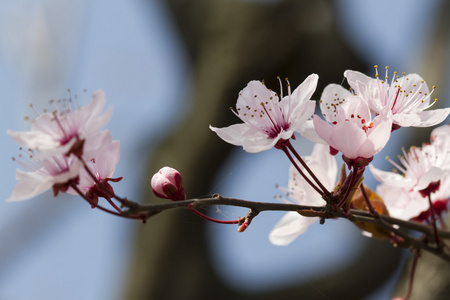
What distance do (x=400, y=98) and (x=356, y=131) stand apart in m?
0.16

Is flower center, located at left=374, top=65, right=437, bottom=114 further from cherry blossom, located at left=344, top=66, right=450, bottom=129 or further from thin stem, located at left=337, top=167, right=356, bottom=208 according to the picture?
thin stem, located at left=337, top=167, right=356, bottom=208

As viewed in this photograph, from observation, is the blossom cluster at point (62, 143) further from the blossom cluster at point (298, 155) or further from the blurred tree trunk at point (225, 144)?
the blurred tree trunk at point (225, 144)

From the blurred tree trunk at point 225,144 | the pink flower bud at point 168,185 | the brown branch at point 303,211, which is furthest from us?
the blurred tree trunk at point 225,144

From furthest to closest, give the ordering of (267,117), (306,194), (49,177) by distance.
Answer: (306,194) → (267,117) → (49,177)

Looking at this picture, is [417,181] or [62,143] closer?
[62,143]

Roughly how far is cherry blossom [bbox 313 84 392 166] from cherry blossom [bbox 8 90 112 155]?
0.87ft

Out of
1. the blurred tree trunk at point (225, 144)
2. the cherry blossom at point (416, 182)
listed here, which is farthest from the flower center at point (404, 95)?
the blurred tree trunk at point (225, 144)

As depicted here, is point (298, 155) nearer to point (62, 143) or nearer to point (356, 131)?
point (356, 131)

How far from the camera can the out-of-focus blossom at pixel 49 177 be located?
2.02 feet

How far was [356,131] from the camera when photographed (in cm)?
69

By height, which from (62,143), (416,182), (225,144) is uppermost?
(62,143)

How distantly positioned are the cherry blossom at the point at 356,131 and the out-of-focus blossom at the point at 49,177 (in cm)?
30

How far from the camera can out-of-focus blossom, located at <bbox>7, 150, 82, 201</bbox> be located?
2.02ft

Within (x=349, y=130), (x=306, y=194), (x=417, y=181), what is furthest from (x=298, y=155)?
(x=417, y=181)
